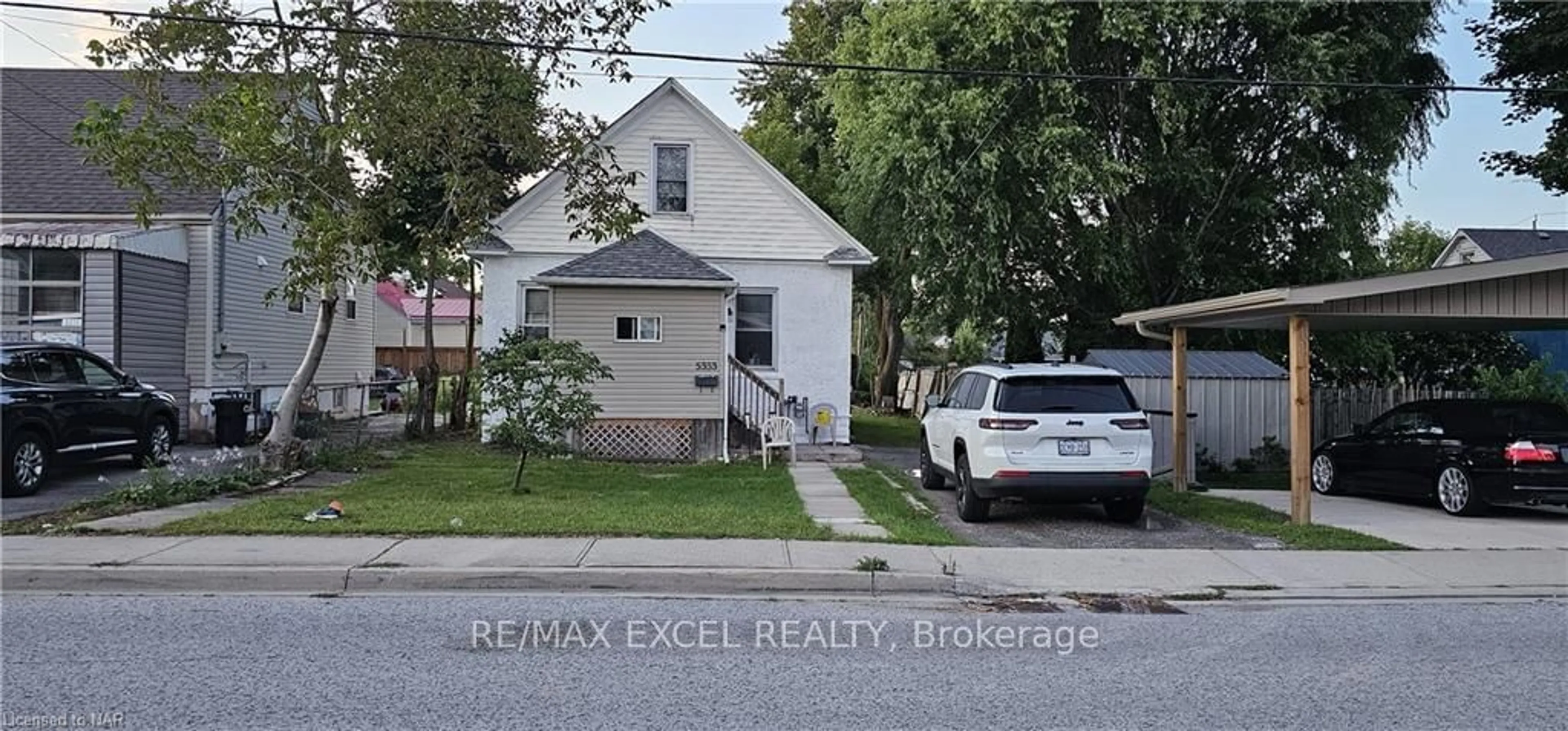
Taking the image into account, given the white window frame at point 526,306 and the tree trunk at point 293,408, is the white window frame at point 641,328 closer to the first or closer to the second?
the white window frame at point 526,306

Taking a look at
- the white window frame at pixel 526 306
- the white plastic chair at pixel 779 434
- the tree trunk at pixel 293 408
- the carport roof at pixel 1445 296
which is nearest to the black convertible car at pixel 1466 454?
the carport roof at pixel 1445 296

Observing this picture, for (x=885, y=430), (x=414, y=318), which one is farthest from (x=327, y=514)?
(x=414, y=318)

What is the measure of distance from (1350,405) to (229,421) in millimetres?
20412

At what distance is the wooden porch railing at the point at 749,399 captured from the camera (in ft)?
57.8

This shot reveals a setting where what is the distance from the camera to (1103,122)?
20.8 metres

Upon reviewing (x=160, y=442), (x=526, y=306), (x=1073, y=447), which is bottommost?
(x=160, y=442)

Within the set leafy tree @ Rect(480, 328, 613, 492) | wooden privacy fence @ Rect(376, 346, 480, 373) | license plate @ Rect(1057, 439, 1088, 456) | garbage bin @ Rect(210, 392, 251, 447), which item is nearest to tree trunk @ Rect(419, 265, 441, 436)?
garbage bin @ Rect(210, 392, 251, 447)

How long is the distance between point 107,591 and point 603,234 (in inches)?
295

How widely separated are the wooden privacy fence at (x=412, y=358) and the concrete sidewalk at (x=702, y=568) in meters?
34.7

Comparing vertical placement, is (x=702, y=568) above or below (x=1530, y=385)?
below

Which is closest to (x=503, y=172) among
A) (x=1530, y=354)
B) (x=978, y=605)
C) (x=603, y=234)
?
(x=603, y=234)

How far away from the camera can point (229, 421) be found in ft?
58.5

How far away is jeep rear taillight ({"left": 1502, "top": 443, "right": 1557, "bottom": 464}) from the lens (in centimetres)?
1165

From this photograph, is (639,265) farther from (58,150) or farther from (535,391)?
(58,150)
